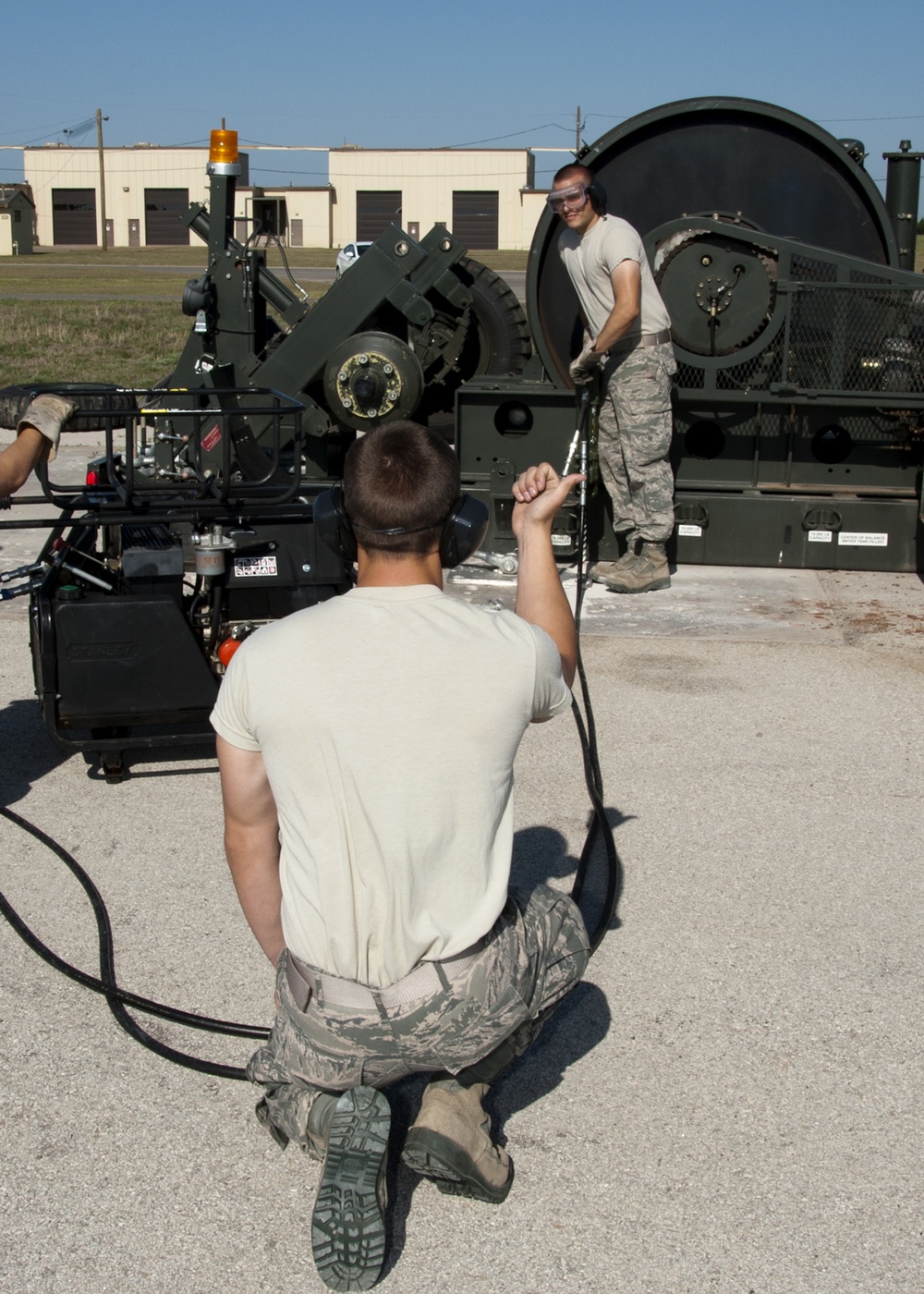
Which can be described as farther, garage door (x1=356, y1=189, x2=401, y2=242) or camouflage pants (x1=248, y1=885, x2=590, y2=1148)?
garage door (x1=356, y1=189, x2=401, y2=242)

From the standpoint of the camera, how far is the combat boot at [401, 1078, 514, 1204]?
8.08 ft

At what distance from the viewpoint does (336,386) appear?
7.96 meters

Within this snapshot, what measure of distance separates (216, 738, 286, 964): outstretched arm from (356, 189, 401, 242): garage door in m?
59.8

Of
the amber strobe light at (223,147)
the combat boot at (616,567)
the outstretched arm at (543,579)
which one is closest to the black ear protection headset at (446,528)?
the outstretched arm at (543,579)

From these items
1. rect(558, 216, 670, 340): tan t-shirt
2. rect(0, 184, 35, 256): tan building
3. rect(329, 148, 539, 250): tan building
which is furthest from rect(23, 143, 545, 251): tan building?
rect(558, 216, 670, 340): tan t-shirt

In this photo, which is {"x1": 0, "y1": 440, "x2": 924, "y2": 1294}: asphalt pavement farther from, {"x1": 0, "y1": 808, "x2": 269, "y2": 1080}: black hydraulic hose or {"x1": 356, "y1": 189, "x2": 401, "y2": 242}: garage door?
{"x1": 356, "y1": 189, "x2": 401, "y2": 242}: garage door

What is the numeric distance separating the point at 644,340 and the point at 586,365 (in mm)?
330

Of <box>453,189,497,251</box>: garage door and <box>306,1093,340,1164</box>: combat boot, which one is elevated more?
<box>453,189,497,251</box>: garage door

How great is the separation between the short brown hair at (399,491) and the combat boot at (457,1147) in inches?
41.2

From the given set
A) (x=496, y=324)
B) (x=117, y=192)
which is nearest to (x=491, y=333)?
(x=496, y=324)

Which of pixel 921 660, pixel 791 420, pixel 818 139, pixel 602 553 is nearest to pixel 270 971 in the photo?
pixel 921 660

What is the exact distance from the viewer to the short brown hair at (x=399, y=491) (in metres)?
2.40

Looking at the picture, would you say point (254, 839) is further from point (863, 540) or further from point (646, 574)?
point (863, 540)

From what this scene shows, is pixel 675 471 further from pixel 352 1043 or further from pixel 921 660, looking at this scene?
pixel 352 1043
